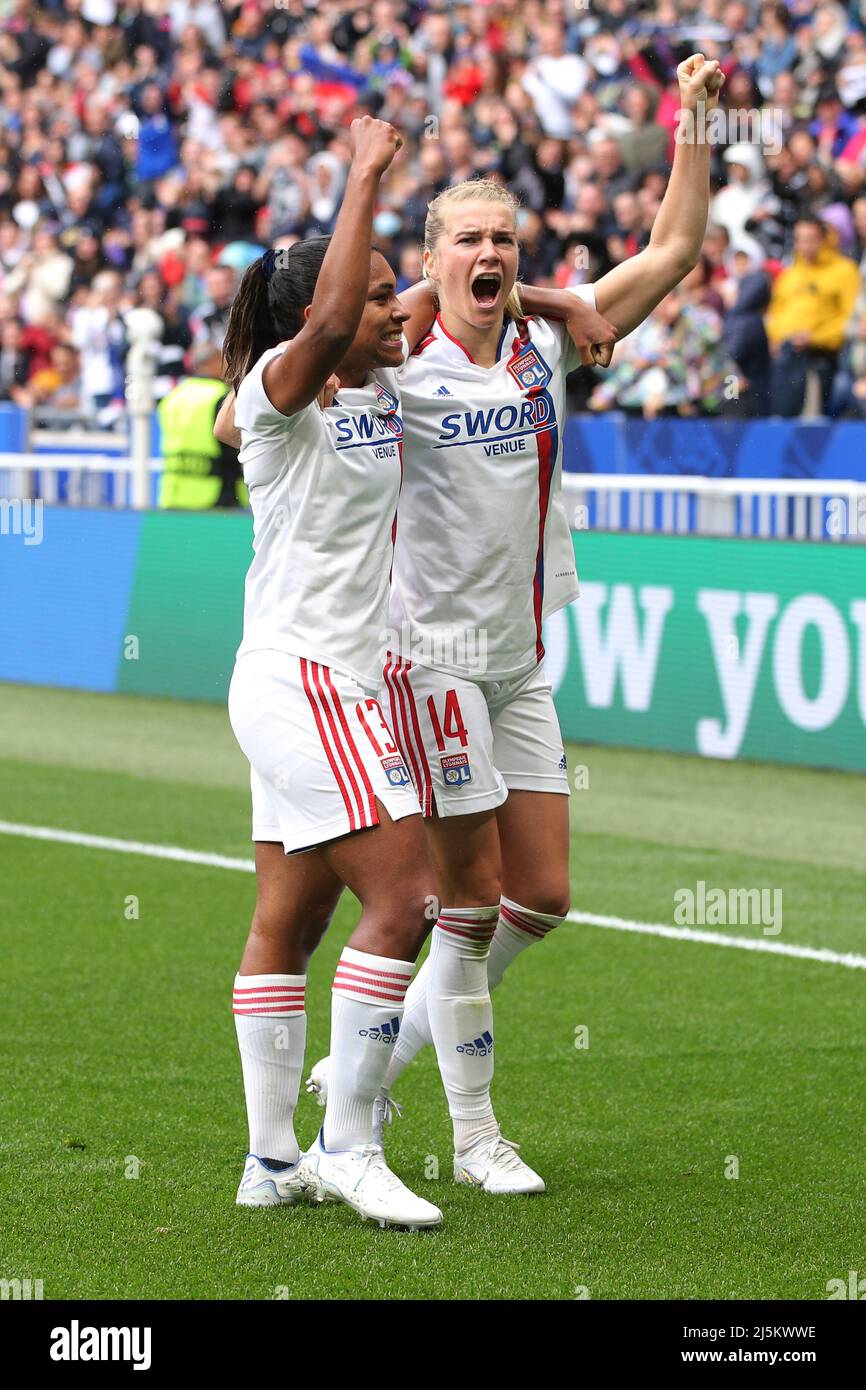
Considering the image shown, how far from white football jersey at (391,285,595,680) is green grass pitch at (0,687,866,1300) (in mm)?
1227

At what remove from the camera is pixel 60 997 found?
6.55 metres

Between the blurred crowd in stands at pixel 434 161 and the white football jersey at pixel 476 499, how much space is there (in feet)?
28.3

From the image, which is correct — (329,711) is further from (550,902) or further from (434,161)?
(434,161)

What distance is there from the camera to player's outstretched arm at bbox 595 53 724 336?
4789 millimetres

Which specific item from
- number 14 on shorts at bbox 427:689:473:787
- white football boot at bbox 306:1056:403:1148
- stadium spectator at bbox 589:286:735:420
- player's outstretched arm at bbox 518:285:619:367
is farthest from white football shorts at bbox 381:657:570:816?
stadium spectator at bbox 589:286:735:420

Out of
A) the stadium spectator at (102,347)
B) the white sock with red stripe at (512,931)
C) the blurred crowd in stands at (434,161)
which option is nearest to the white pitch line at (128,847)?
the white sock with red stripe at (512,931)

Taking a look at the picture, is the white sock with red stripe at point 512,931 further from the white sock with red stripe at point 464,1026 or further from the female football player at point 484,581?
the white sock with red stripe at point 464,1026

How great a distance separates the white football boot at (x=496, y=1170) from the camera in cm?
473

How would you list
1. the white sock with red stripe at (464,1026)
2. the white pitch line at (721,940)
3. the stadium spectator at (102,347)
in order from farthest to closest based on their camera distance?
the stadium spectator at (102,347)
the white pitch line at (721,940)
the white sock with red stripe at (464,1026)

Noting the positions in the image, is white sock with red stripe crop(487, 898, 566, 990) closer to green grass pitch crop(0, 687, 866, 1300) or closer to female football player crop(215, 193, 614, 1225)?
green grass pitch crop(0, 687, 866, 1300)

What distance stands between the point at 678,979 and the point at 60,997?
1.97 meters

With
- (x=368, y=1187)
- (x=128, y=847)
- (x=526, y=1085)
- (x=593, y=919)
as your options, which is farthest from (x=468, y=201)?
(x=128, y=847)
